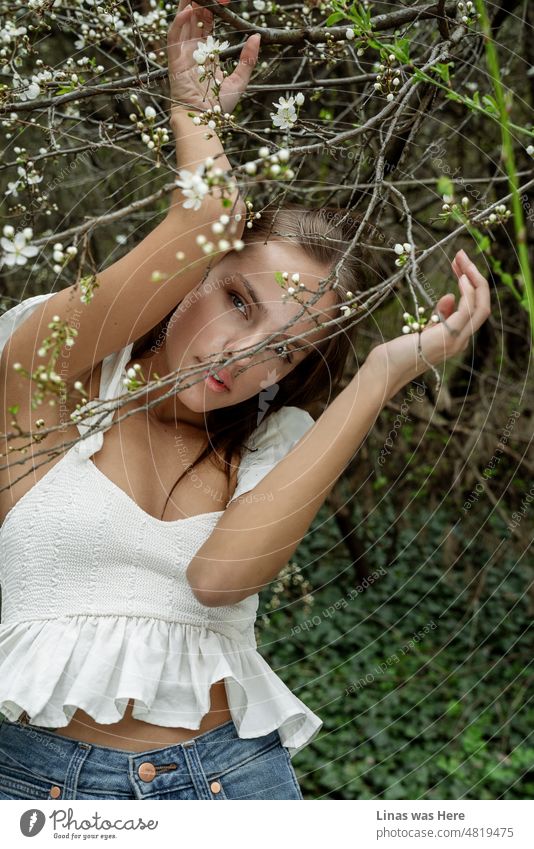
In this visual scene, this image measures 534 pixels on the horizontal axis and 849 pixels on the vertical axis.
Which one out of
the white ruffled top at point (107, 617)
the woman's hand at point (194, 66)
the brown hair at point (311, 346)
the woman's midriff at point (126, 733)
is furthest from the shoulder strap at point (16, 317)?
the woman's midriff at point (126, 733)

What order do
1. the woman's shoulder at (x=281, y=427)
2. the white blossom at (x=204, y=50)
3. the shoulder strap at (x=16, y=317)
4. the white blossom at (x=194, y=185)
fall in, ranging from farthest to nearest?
the woman's shoulder at (x=281, y=427), the shoulder strap at (x=16, y=317), the white blossom at (x=204, y=50), the white blossom at (x=194, y=185)

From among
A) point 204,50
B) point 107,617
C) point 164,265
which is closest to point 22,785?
point 107,617

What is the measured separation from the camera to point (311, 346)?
841 mm

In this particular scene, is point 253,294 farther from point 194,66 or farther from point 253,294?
point 194,66

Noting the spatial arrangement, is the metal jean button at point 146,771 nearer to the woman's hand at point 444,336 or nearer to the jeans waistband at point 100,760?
the jeans waistband at point 100,760

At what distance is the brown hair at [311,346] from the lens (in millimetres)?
856

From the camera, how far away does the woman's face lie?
30.5 inches

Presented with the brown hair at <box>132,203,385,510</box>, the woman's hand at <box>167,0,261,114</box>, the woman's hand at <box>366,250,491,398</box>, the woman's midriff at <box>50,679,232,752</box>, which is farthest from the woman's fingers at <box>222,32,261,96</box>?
the woman's midriff at <box>50,679,232,752</box>

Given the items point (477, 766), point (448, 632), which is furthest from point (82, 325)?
point (448, 632)

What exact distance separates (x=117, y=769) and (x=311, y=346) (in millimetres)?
429

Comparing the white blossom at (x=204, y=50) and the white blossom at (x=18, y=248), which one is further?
the white blossom at (x=204, y=50)

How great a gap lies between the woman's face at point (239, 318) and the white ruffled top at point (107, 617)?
3.1 inches

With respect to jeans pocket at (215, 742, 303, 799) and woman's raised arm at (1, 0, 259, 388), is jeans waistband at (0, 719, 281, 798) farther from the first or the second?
woman's raised arm at (1, 0, 259, 388)

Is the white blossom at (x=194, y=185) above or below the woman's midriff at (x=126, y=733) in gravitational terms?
above
